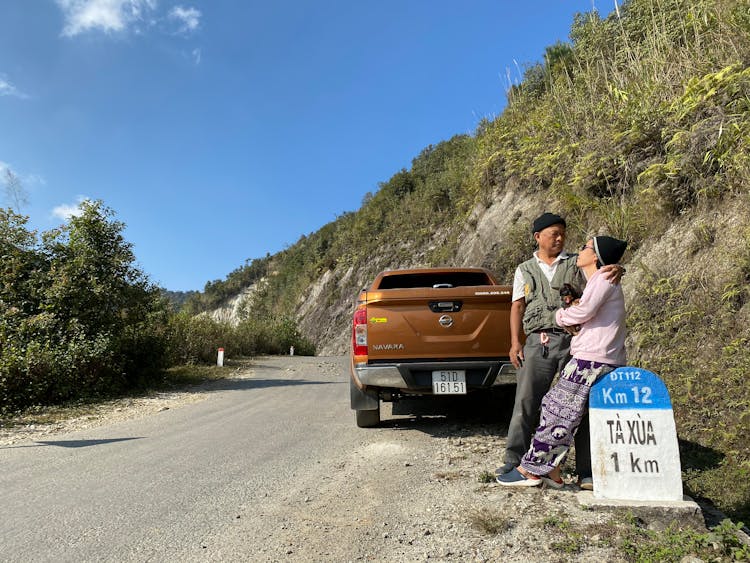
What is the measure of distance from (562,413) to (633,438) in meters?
0.46

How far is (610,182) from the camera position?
972 cm

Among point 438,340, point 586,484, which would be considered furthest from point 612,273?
point 438,340

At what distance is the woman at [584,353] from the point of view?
10.8 ft

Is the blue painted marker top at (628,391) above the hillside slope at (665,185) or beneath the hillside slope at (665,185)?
beneath

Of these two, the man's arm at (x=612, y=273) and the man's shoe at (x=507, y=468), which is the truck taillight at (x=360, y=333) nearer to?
the man's shoe at (x=507, y=468)

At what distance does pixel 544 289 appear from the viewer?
155 inches

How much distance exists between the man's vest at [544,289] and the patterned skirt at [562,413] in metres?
0.48

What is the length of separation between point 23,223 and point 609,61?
1392 centimetres

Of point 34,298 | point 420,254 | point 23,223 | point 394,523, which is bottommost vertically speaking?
point 394,523

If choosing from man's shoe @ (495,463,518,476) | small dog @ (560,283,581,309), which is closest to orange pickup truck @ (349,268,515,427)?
man's shoe @ (495,463,518,476)

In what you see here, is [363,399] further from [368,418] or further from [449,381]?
[449,381]

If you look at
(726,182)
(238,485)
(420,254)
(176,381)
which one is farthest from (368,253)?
(238,485)

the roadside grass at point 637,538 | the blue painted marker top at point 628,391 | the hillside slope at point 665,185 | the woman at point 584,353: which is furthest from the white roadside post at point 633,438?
the hillside slope at point 665,185

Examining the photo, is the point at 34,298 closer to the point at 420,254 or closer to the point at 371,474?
the point at 371,474
